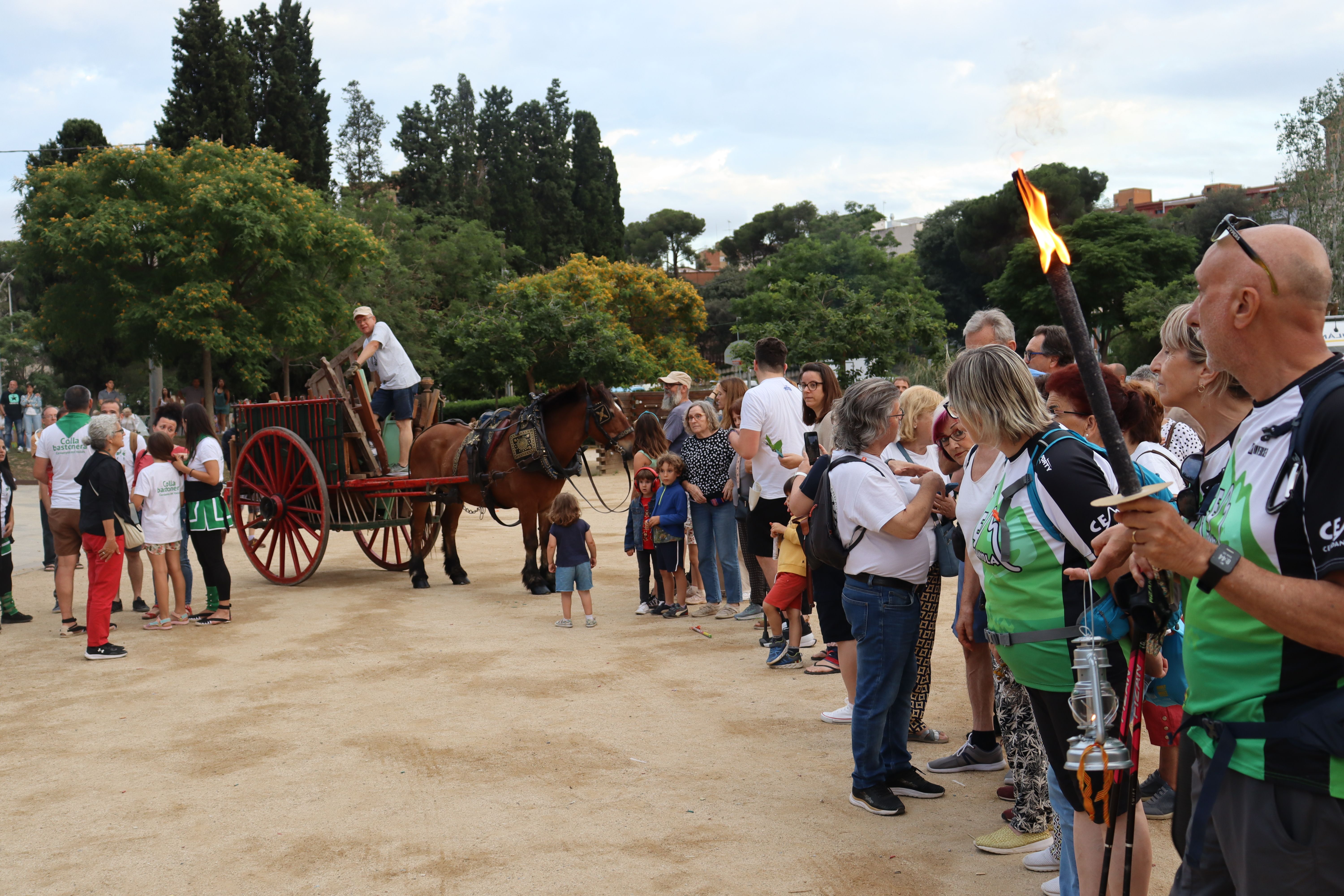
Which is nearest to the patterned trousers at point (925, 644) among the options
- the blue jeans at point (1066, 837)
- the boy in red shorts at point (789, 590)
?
the boy in red shorts at point (789, 590)

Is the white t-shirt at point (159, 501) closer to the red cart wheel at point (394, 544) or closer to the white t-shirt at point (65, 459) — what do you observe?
the white t-shirt at point (65, 459)

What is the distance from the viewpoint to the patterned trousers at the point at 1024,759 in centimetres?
383

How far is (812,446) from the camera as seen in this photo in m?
6.55

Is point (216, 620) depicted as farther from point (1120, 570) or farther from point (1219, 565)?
point (1219, 565)

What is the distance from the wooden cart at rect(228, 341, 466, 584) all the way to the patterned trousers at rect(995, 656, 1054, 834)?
723cm

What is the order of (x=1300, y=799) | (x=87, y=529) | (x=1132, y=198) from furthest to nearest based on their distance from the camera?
(x=1132, y=198) → (x=87, y=529) → (x=1300, y=799)

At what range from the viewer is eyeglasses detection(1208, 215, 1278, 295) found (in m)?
1.77

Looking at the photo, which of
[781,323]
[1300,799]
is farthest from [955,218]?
[1300,799]

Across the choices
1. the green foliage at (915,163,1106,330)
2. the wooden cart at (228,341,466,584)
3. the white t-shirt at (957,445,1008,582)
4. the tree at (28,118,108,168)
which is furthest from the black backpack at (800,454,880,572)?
the green foliage at (915,163,1106,330)

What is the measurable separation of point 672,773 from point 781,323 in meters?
26.5

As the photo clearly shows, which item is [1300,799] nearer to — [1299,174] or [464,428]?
[464,428]

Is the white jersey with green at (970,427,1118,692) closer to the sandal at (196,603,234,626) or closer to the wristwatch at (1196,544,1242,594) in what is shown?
the wristwatch at (1196,544,1242,594)

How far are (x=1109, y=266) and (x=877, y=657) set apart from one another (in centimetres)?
4184

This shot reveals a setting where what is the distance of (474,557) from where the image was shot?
41.2 feet
